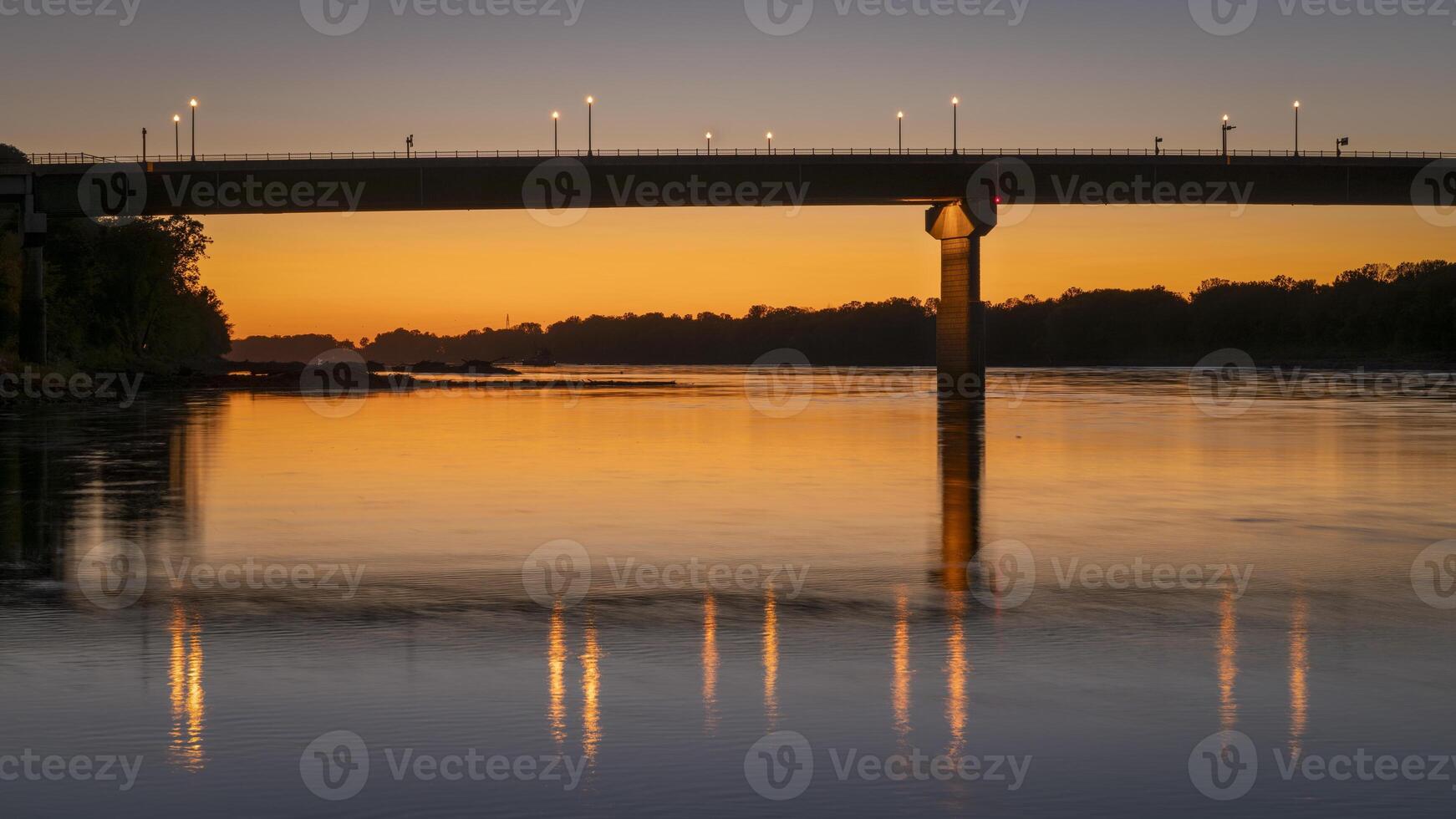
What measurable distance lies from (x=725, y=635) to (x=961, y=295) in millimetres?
92864

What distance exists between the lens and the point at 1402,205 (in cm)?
11162

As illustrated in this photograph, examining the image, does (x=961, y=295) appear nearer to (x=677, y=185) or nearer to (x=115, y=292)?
(x=677, y=185)

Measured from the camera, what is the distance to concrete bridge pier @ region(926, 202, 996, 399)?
102 meters

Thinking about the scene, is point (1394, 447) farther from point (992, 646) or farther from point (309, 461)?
point (992, 646)

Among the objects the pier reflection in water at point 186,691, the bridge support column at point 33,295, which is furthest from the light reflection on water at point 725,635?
the bridge support column at point 33,295

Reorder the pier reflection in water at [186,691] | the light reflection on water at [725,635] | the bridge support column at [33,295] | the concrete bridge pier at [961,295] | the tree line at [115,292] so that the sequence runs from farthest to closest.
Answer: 1. the tree line at [115,292]
2. the concrete bridge pier at [961,295]
3. the bridge support column at [33,295]
4. the pier reflection in water at [186,691]
5. the light reflection on water at [725,635]

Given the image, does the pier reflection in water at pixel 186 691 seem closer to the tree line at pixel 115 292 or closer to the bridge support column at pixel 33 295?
the bridge support column at pixel 33 295

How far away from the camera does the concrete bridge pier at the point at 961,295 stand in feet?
335

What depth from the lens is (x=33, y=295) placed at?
9362cm

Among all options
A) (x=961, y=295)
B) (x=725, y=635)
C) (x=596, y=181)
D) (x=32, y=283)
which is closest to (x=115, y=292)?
(x=32, y=283)

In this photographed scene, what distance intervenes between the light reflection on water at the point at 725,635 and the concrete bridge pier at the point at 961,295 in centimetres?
7080

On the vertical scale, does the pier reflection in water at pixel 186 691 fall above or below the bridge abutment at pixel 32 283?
below

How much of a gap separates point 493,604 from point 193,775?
637cm

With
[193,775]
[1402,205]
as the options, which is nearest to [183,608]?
[193,775]
